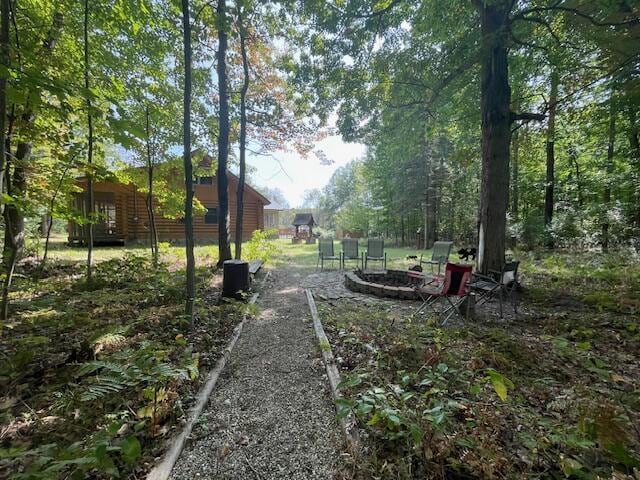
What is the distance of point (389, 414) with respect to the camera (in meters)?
1.74

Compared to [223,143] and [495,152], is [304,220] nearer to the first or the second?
[223,143]

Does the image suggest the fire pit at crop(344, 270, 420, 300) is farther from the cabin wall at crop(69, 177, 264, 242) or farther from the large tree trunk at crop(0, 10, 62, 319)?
the cabin wall at crop(69, 177, 264, 242)

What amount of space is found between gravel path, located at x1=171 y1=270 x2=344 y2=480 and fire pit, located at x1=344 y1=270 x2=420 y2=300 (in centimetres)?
276

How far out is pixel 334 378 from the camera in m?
2.61

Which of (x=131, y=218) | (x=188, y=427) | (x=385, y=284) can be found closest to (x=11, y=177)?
(x=188, y=427)

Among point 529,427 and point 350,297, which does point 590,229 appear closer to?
point 350,297

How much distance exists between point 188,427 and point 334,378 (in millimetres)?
1257

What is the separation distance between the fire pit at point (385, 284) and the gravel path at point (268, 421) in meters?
2.76

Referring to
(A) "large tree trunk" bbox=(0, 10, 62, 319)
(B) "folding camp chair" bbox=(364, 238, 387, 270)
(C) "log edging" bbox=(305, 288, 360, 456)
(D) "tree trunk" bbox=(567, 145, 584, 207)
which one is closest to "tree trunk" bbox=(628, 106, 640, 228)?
(D) "tree trunk" bbox=(567, 145, 584, 207)

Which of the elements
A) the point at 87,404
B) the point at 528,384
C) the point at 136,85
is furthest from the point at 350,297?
the point at 136,85

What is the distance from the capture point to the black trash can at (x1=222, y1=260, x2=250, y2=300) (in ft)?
17.0

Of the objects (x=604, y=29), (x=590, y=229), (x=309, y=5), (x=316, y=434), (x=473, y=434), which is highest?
(x=309, y=5)

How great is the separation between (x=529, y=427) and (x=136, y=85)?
9.33 meters

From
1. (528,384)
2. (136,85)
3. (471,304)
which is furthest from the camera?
(136,85)
